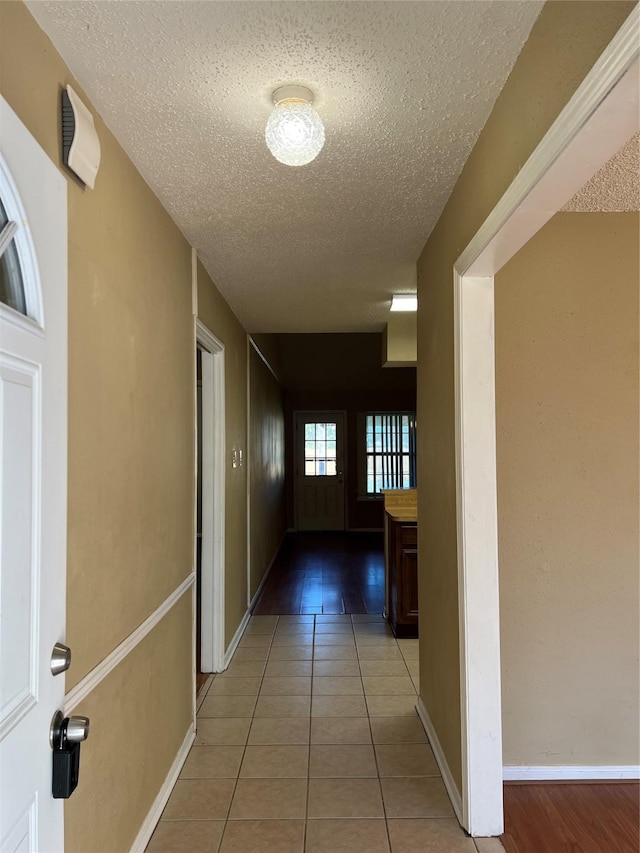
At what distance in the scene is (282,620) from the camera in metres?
4.45

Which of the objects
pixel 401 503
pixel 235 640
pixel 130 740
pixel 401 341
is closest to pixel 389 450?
pixel 401 503

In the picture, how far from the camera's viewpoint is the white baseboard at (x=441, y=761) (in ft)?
6.79

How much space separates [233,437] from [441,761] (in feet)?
7.87

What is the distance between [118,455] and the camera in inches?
66.5

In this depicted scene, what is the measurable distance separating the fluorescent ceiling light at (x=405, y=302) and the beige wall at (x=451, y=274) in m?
0.66

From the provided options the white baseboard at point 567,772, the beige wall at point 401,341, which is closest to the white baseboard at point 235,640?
the white baseboard at point 567,772

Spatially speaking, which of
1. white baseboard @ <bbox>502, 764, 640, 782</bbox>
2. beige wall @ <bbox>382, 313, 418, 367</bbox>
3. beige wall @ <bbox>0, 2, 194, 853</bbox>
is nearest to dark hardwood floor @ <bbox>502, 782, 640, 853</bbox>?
white baseboard @ <bbox>502, 764, 640, 782</bbox>

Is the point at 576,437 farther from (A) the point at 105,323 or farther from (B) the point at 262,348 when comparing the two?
(B) the point at 262,348

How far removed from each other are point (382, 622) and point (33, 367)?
3916 millimetres

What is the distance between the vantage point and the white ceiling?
48.4 inches

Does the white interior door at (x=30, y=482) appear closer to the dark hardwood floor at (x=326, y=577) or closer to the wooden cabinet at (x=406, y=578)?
the wooden cabinet at (x=406, y=578)

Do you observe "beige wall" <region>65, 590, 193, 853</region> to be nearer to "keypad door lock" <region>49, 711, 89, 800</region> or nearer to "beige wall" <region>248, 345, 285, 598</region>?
"keypad door lock" <region>49, 711, 89, 800</region>

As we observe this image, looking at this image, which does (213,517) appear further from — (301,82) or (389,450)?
(389,450)

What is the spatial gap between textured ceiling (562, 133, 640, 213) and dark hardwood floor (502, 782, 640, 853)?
224cm
